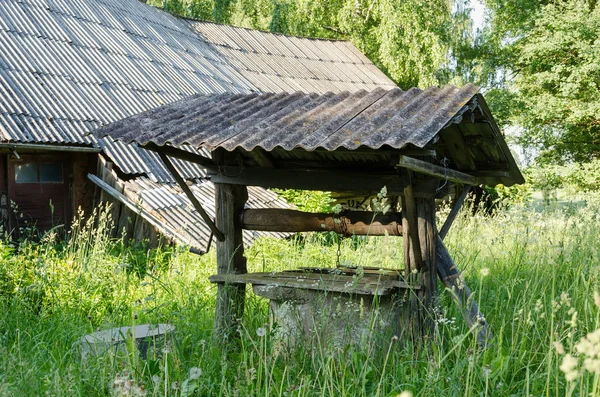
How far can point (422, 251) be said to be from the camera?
15.6 feet

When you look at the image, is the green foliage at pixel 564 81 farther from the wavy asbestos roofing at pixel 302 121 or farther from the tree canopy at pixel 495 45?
the wavy asbestos roofing at pixel 302 121

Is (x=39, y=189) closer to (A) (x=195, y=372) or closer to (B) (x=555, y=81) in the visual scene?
(A) (x=195, y=372)

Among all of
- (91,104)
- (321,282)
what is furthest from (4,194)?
(321,282)

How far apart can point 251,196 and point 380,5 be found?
15704 mm

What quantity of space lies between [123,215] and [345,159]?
660 cm

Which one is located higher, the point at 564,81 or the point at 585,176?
the point at 564,81

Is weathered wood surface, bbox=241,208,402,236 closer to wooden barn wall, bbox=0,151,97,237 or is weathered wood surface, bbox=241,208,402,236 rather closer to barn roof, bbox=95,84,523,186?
barn roof, bbox=95,84,523,186

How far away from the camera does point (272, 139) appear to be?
4422 millimetres

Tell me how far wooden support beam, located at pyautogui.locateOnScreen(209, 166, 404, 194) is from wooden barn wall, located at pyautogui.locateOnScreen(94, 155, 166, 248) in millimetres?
5367

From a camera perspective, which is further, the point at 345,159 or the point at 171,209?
the point at 171,209

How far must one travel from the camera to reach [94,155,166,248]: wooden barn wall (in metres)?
10.5

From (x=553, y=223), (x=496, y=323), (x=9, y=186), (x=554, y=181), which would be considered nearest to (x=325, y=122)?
(x=496, y=323)

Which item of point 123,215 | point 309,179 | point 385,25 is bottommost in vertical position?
point 123,215

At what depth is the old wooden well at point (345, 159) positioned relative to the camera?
4.36 m
